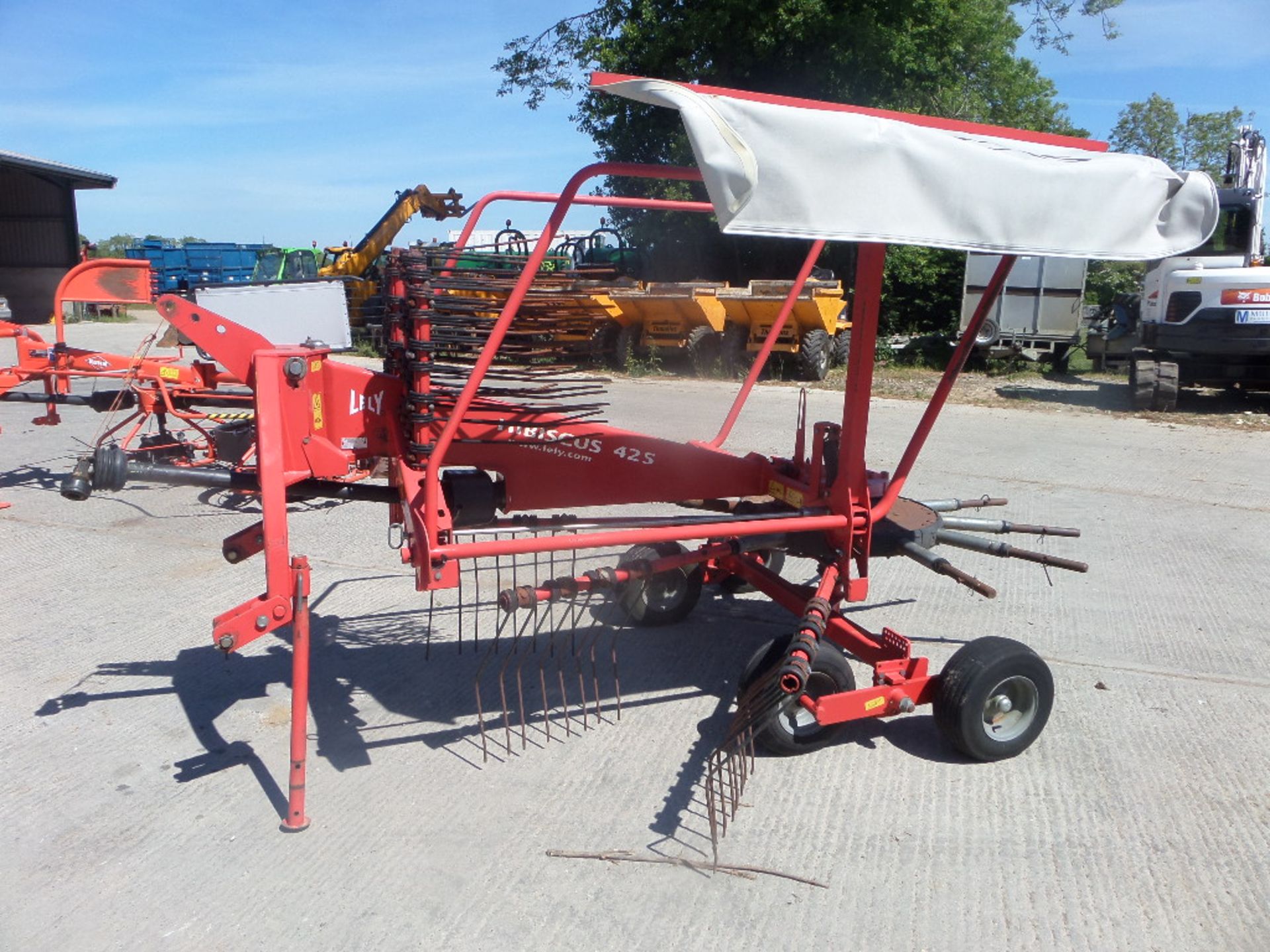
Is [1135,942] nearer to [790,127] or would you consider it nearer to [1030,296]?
[790,127]

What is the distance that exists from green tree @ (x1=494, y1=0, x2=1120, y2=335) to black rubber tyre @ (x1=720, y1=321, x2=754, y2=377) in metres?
4.33

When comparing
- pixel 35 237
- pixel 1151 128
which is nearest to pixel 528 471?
pixel 35 237

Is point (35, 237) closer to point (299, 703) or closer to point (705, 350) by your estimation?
point (705, 350)

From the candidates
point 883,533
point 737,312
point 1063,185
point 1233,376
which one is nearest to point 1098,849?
point 883,533

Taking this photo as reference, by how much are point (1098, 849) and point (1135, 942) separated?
1.52 feet

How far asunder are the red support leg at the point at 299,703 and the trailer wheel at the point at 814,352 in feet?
42.3

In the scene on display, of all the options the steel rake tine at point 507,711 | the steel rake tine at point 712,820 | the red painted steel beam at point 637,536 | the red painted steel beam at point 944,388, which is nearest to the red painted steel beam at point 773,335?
the red painted steel beam at point 944,388

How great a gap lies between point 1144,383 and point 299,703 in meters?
12.2

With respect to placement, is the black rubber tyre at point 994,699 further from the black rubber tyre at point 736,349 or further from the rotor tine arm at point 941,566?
the black rubber tyre at point 736,349

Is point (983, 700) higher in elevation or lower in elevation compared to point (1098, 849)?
higher

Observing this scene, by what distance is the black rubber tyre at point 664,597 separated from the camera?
5.14 metres

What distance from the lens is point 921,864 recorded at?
329 cm

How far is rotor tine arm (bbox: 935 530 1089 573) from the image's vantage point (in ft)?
14.0

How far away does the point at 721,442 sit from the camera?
486cm
